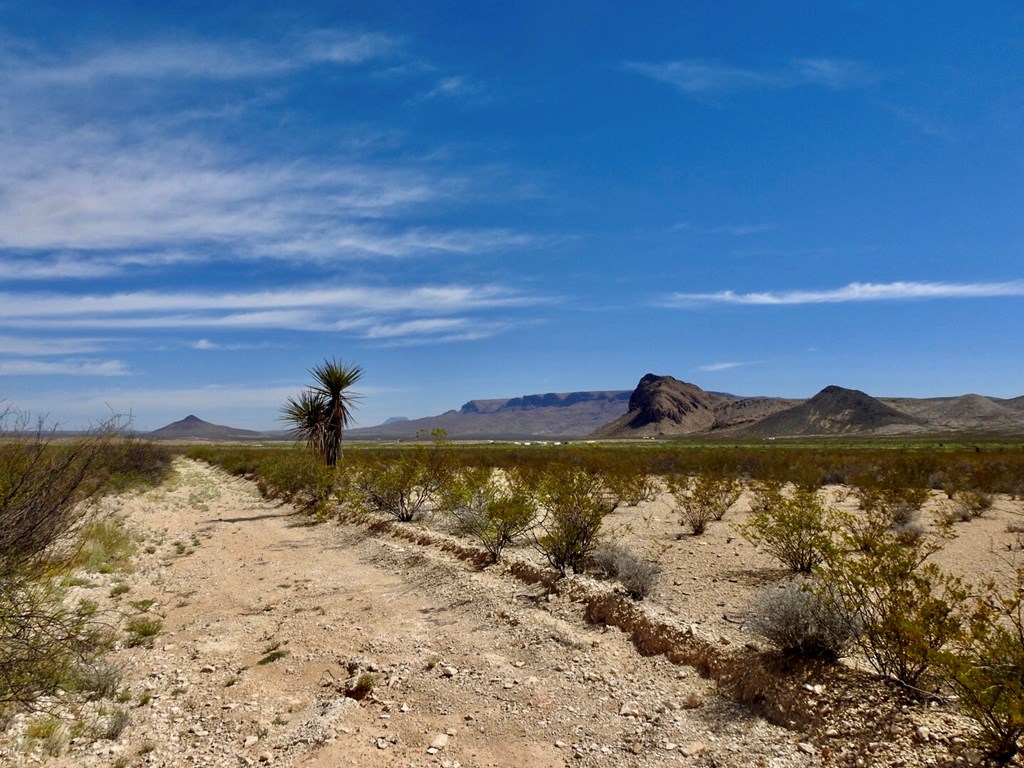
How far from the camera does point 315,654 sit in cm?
852

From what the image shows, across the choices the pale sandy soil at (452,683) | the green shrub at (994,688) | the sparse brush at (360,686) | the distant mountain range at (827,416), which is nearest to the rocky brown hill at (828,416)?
the distant mountain range at (827,416)

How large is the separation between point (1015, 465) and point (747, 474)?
11079mm

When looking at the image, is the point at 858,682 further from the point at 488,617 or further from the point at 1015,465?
the point at 1015,465

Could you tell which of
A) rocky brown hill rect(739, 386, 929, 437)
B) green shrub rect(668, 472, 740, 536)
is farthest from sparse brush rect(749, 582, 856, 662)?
rocky brown hill rect(739, 386, 929, 437)

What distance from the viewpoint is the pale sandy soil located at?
553cm

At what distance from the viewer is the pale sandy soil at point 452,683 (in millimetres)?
5531

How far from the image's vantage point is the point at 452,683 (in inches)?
285

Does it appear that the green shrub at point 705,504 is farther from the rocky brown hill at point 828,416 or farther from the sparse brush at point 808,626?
the rocky brown hill at point 828,416

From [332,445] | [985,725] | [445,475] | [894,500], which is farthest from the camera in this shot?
[332,445]

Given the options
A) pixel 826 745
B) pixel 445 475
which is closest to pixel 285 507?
pixel 445 475

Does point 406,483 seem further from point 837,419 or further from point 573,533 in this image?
point 837,419

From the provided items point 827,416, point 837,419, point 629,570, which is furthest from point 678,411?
point 629,570

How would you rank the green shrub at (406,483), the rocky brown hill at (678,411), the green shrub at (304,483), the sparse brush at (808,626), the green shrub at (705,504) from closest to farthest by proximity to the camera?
the sparse brush at (808,626) < the green shrub at (705,504) < the green shrub at (406,483) < the green shrub at (304,483) < the rocky brown hill at (678,411)

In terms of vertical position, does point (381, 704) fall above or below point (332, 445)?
below
